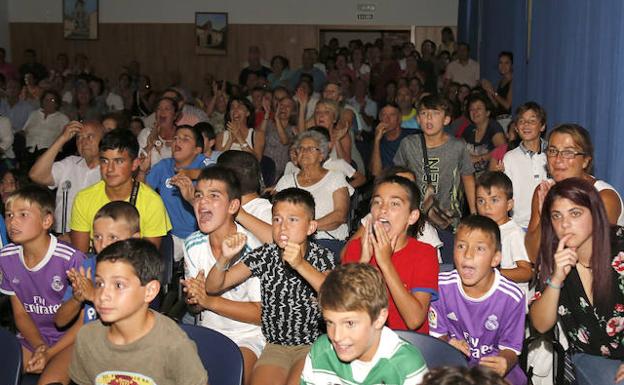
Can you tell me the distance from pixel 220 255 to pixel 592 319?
1608mm

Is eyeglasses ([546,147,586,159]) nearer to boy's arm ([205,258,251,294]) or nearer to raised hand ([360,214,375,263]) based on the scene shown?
raised hand ([360,214,375,263])

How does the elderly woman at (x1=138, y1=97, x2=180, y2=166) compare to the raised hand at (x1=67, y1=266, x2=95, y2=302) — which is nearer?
the raised hand at (x1=67, y1=266, x2=95, y2=302)

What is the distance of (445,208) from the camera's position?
5.48m

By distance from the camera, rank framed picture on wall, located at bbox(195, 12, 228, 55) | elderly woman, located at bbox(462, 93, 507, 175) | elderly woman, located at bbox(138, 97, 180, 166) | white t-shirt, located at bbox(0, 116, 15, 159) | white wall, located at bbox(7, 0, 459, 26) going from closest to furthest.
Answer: elderly woman, located at bbox(138, 97, 180, 166), elderly woman, located at bbox(462, 93, 507, 175), white t-shirt, located at bbox(0, 116, 15, 159), white wall, located at bbox(7, 0, 459, 26), framed picture on wall, located at bbox(195, 12, 228, 55)

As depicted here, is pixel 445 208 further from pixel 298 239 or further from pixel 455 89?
pixel 455 89

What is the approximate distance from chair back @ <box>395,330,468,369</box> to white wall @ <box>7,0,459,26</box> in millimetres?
12087

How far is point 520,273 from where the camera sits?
3926mm

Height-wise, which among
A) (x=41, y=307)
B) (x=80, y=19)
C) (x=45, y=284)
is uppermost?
(x=80, y=19)

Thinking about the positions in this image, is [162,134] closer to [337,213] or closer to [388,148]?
[388,148]

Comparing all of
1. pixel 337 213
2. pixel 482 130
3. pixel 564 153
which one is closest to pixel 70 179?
pixel 337 213

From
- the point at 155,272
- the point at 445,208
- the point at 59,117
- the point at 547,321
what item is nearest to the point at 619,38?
the point at 445,208

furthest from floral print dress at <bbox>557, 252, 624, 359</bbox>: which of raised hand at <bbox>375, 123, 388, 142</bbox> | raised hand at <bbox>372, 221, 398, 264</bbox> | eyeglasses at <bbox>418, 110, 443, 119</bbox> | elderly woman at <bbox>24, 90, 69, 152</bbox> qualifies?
elderly woman at <bbox>24, 90, 69, 152</bbox>

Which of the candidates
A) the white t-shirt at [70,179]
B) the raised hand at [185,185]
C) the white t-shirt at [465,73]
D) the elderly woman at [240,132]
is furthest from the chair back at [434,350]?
the white t-shirt at [465,73]

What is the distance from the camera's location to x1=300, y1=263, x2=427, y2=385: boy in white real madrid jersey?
2551 mm
